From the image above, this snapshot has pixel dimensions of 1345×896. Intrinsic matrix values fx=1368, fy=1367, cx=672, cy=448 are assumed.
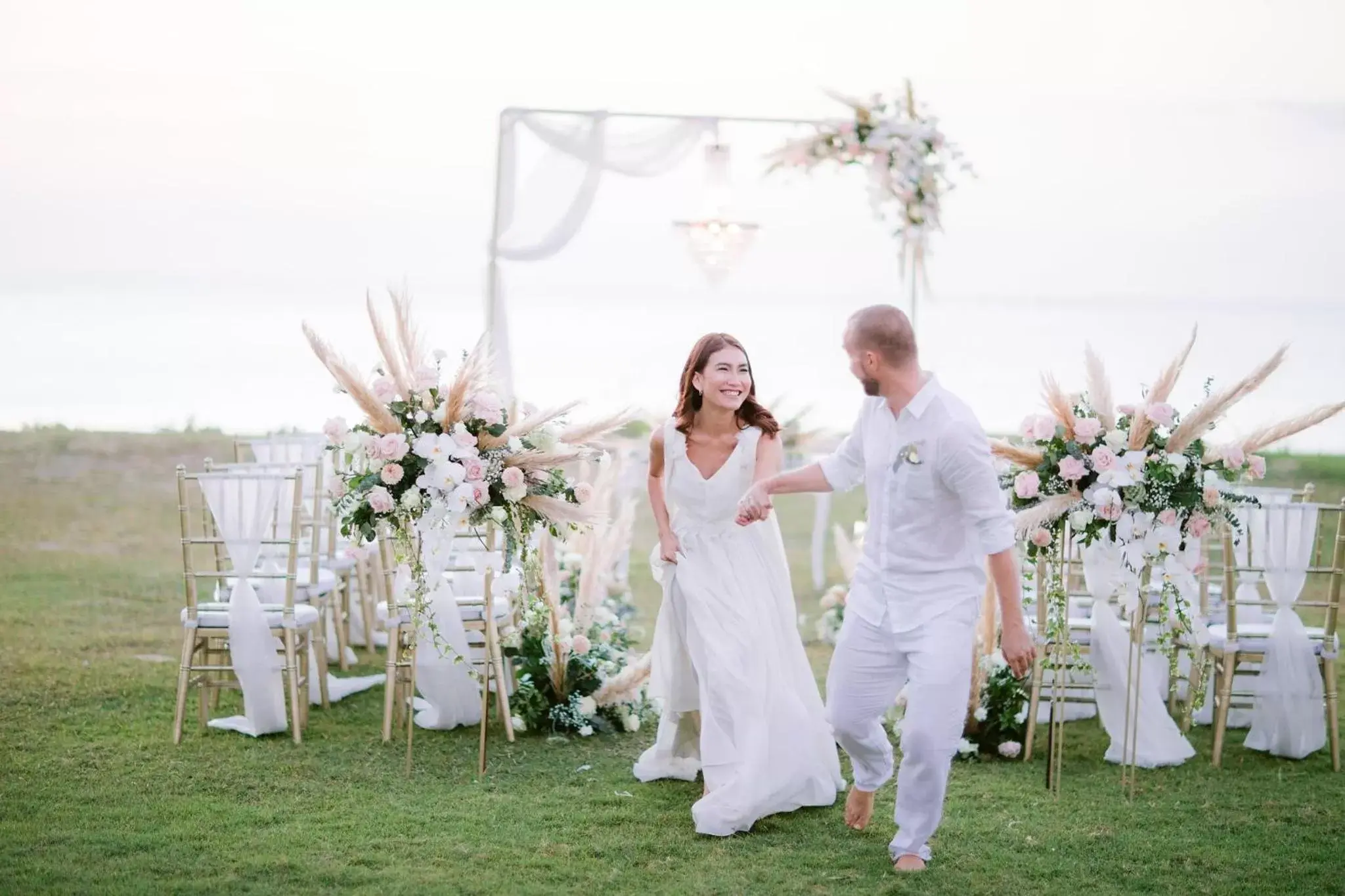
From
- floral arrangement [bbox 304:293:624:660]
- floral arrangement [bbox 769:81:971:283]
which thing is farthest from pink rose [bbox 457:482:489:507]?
floral arrangement [bbox 769:81:971:283]

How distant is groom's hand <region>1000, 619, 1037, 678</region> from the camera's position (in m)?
3.74

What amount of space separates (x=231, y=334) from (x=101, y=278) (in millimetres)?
2068

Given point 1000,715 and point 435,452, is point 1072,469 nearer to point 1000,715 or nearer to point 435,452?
point 1000,715

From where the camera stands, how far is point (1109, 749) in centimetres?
548

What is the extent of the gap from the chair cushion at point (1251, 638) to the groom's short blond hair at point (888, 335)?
2.43 meters

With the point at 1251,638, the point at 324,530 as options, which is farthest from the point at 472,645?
the point at 1251,638

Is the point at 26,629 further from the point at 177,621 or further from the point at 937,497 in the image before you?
the point at 937,497

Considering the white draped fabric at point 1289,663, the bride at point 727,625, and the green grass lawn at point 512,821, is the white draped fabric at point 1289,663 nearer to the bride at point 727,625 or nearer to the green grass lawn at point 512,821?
the green grass lawn at point 512,821

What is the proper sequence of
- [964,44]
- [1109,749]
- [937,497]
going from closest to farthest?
[937,497]
[1109,749]
[964,44]

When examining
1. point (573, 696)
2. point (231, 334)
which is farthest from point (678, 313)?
point (573, 696)

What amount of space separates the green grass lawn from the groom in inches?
16.1

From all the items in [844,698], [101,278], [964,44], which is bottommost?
[844,698]

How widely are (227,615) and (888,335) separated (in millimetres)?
3102

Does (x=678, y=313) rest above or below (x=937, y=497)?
above
